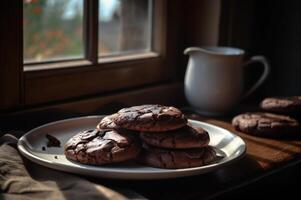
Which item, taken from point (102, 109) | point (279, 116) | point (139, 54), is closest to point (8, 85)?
point (102, 109)

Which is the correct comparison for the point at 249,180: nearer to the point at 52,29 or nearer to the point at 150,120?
the point at 150,120

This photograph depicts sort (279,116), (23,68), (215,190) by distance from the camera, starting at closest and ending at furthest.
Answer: (215,190) < (23,68) < (279,116)

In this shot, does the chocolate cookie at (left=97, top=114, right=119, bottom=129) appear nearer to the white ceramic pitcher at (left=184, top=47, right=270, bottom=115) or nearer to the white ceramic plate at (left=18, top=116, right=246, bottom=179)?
the white ceramic plate at (left=18, top=116, right=246, bottom=179)

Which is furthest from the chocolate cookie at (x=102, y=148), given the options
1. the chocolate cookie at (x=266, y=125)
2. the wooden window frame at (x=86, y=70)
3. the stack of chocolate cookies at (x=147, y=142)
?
the chocolate cookie at (x=266, y=125)

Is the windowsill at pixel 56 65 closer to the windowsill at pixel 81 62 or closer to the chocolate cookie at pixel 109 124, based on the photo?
the windowsill at pixel 81 62

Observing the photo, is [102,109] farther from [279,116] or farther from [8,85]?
[279,116]

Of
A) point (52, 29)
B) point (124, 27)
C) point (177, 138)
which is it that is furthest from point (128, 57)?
point (177, 138)
